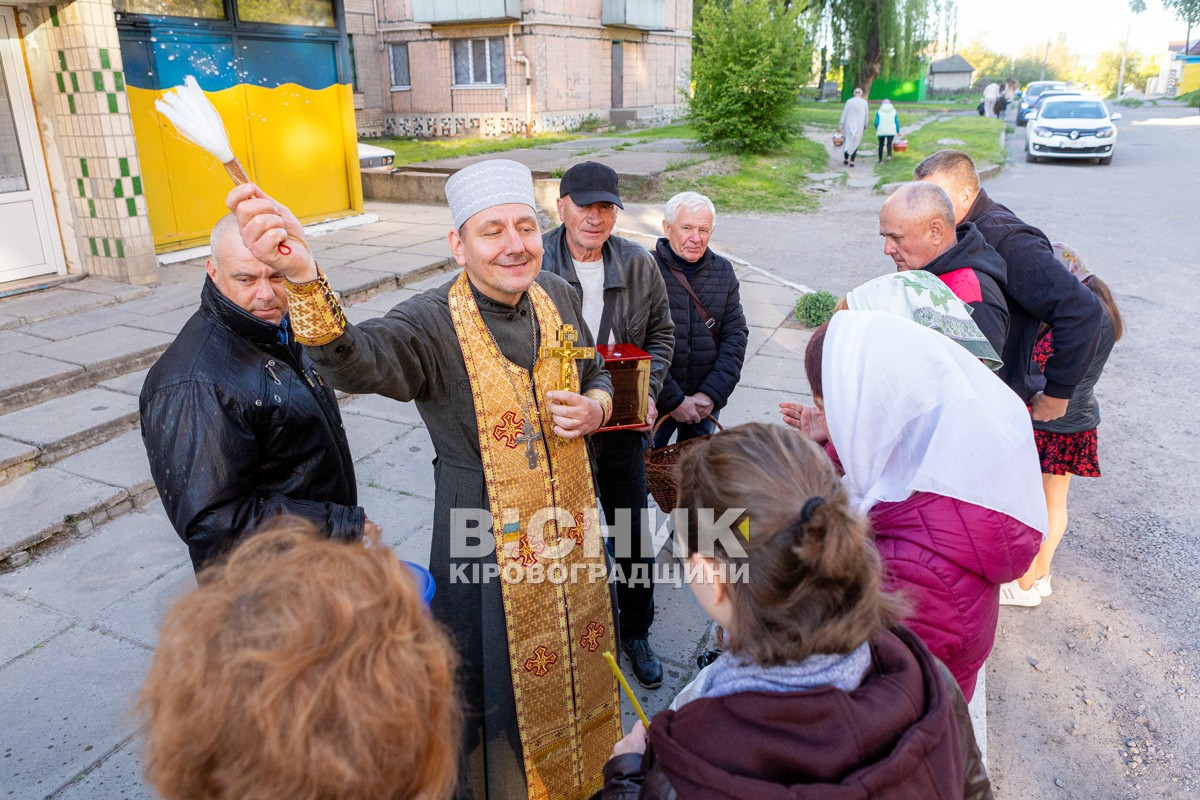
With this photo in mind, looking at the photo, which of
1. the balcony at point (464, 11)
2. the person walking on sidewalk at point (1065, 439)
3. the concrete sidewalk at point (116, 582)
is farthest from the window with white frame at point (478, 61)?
the person walking on sidewalk at point (1065, 439)

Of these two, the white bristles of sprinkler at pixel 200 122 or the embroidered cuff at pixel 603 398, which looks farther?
the embroidered cuff at pixel 603 398

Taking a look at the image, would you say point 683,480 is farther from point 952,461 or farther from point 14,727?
point 14,727

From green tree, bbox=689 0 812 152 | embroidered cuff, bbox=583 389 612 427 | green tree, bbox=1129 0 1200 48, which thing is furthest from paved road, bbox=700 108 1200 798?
green tree, bbox=1129 0 1200 48

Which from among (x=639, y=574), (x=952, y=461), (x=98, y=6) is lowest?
(x=639, y=574)

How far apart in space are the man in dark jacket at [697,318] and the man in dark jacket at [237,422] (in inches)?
80.4

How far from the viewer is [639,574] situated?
11.2ft

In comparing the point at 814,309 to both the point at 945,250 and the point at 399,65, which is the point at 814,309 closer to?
the point at 945,250

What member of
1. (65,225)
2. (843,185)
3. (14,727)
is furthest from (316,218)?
(843,185)

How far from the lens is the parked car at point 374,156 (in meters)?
12.4

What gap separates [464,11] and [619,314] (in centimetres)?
2309

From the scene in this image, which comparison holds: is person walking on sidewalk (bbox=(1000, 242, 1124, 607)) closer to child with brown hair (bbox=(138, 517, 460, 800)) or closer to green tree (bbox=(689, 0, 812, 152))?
child with brown hair (bbox=(138, 517, 460, 800))

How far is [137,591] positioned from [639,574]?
2.37 metres

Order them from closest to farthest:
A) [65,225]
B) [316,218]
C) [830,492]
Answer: [830,492] < [65,225] < [316,218]

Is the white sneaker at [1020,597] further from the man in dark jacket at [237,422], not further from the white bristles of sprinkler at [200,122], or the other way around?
the white bristles of sprinkler at [200,122]
